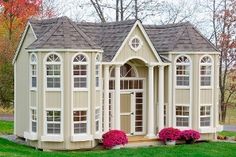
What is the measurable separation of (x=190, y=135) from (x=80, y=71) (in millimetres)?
6055

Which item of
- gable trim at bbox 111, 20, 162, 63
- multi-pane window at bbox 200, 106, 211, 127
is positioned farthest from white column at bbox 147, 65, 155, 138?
multi-pane window at bbox 200, 106, 211, 127

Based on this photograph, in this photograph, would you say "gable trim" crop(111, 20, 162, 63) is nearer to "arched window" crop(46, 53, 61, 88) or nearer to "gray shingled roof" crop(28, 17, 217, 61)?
"gray shingled roof" crop(28, 17, 217, 61)

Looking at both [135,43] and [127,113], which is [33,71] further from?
[127,113]

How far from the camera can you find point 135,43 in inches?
947

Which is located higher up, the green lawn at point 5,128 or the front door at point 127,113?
the front door at point 127,113

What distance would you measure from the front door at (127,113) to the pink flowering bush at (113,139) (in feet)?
7.57

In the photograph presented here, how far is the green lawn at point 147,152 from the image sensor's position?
804 inches

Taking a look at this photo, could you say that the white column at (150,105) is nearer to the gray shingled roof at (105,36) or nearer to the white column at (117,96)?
the gray shingled roof at (105,36)

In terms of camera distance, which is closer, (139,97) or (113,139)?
(113,139)

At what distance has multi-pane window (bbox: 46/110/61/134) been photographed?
22.0 metres

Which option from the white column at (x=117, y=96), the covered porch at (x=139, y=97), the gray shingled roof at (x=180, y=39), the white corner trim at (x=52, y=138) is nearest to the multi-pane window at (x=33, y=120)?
the white corner trim at (x=52, y=138)

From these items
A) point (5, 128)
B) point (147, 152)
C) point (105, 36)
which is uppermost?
point (105, 36)

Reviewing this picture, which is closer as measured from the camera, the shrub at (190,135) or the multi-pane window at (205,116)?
the shrub at (190,135)

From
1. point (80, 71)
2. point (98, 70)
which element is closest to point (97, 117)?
point (98, 70)
